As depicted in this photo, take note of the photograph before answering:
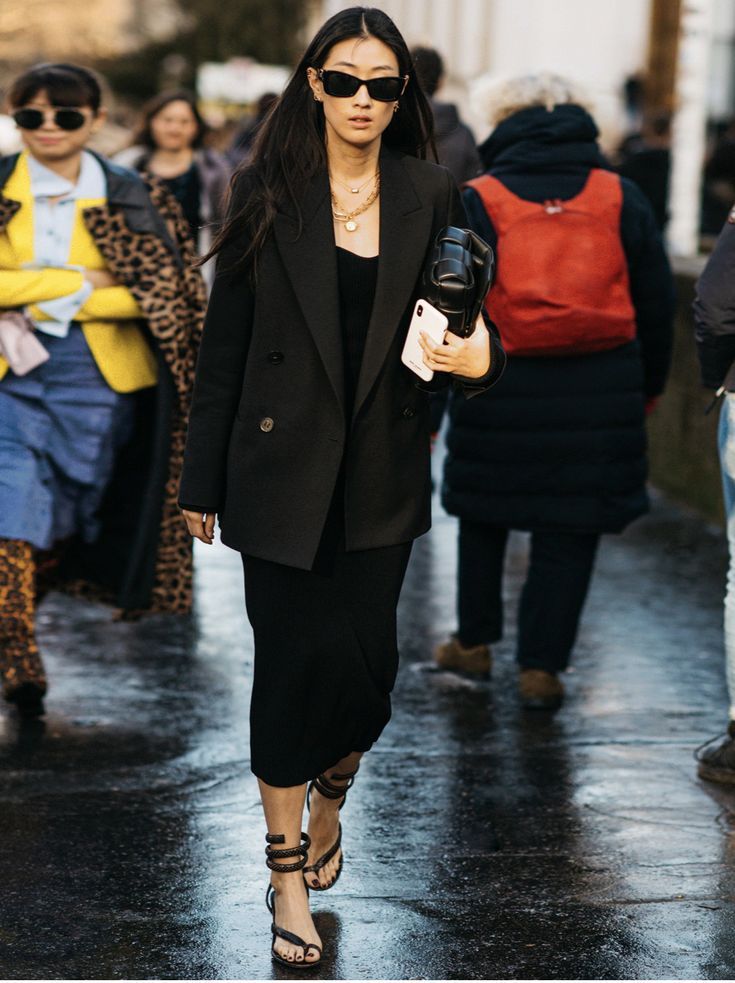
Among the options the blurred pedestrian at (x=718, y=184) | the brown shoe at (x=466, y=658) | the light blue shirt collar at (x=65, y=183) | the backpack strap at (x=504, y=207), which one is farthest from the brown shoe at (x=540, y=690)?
the blurred pedestrian at (x=718, y=184)

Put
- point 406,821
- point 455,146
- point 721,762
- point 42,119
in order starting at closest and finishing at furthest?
point 406,821 → point 721,762 → point 42,119 → point 455,146

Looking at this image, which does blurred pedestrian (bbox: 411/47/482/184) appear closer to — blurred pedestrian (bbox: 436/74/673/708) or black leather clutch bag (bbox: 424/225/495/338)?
blurred pedestrian (bbox: 436/74/673/708)

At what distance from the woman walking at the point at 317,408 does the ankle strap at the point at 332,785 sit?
14 centimetres

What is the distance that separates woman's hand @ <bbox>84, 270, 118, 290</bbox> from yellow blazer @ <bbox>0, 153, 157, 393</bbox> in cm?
2

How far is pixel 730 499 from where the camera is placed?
17.3ft

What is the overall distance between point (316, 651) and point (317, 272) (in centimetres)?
84

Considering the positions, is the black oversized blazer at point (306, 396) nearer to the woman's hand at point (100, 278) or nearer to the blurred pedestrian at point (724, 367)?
the blurred pedestrian at point (724, 367)

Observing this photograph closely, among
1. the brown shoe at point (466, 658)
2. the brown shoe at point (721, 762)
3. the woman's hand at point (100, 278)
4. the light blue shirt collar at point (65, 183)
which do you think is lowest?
the brown shoe at point (466, 658)

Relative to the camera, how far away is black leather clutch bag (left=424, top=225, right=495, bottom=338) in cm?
370

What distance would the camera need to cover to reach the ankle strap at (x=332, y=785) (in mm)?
4230

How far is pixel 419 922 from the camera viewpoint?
4176 millimetres

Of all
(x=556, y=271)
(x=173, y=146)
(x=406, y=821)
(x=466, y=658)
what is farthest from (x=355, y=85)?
(x=173, y=146)

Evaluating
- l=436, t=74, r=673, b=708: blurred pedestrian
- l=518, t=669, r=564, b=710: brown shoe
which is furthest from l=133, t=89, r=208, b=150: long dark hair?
l=518, t=669, r=564, b=710: brown shoe

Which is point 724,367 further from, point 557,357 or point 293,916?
point 293,916
